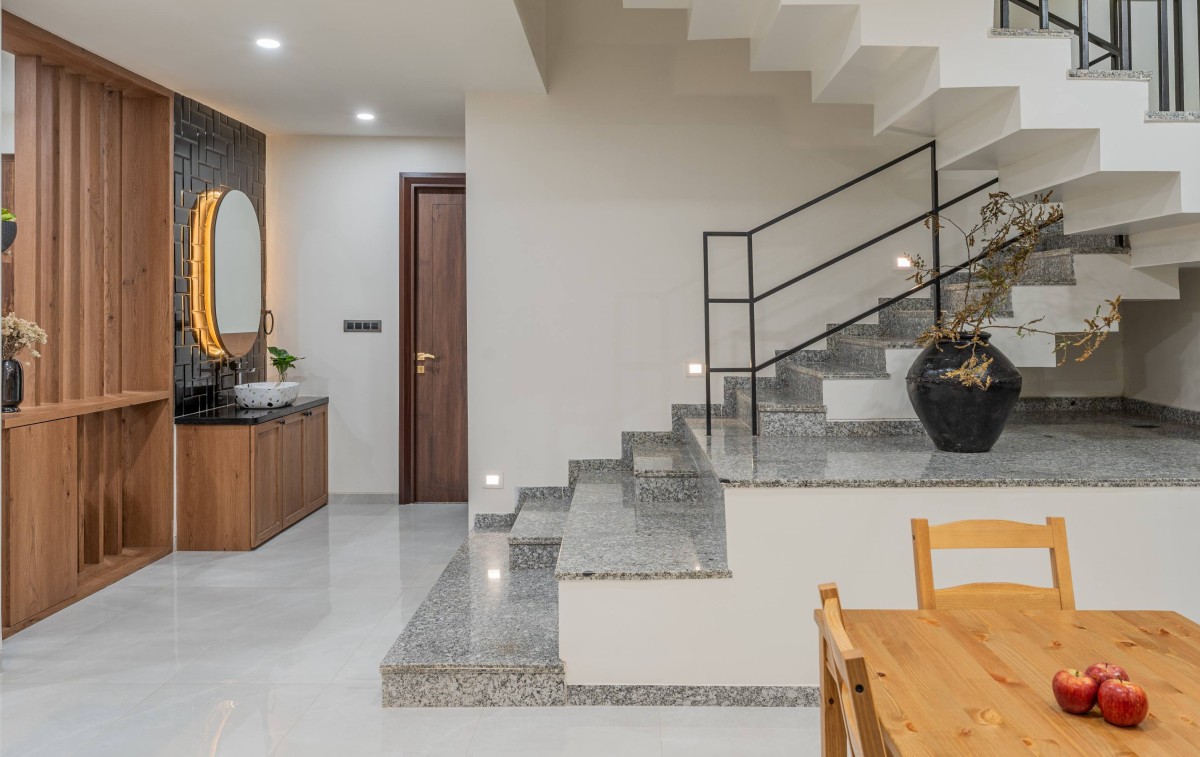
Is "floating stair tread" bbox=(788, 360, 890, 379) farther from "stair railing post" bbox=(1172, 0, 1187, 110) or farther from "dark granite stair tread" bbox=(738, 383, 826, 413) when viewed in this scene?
"stair railing post" bbox=(1172, 0, 1187, 110)

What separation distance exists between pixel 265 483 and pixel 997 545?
409cm

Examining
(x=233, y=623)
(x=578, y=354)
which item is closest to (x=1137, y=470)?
(x=578, y=354)

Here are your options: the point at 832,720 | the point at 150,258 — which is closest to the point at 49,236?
the point at 150,258

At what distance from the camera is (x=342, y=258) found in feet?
19.0

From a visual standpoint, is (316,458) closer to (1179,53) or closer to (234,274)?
(234,274)

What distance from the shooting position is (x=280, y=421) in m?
5.00

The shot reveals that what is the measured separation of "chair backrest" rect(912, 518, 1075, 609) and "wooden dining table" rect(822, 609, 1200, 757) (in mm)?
73

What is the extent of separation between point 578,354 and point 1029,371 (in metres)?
2.58

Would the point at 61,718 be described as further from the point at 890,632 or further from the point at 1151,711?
the point at 1151,711

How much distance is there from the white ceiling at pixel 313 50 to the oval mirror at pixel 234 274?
24.9 inches

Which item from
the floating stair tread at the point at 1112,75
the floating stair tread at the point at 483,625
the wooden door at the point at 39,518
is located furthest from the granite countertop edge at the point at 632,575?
the wooden door at the point at 39,518

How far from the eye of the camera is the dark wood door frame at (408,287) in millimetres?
5754

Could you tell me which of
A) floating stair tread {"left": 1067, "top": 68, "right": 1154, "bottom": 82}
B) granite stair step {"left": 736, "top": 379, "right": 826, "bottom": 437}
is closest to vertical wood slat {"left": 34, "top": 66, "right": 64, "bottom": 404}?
granite stair step {"left": 736, "top": 379, "right": 826, "bottom": 437}

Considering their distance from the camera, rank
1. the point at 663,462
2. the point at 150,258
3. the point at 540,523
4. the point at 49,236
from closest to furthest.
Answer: the point at 49,236
the point at 663,462
the point at 540,523
the point at 150,258
